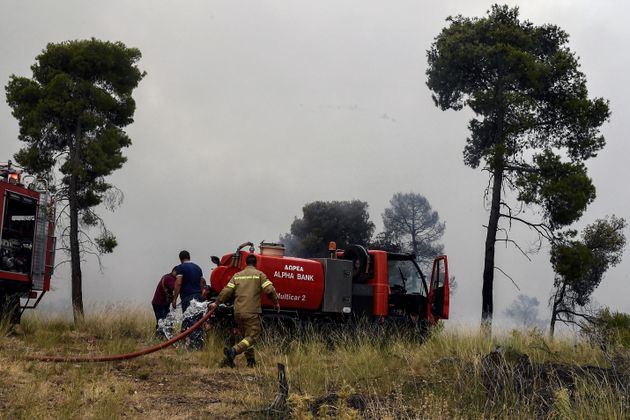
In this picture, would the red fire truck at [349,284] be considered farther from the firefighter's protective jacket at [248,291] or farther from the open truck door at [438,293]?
the firefighter's protective jacket at [248,291]

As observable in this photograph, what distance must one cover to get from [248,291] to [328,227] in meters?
33.5

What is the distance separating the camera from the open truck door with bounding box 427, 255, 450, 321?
51.3ft

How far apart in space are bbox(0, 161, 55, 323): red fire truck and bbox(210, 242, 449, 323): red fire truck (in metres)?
3.86

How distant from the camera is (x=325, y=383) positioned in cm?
966

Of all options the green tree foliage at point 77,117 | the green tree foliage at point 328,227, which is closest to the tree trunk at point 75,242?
the green tree foliage at point 77,117

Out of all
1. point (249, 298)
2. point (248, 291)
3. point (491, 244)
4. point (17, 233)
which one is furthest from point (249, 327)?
point (491, 244)

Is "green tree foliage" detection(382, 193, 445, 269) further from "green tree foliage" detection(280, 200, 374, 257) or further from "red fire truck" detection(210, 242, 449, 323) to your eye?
"red fire truck" detection(210, 242, 449, 323)

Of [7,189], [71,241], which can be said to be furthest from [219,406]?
[71,241]

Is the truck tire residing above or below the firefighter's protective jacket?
above

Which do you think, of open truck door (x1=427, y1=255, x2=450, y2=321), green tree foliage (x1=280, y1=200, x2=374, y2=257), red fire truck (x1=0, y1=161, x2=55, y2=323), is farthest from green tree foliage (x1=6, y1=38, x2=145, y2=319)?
green tree foliage (x1=280, y1=200, x2=374, y2=257)

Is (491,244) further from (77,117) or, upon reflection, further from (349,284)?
(77,117)

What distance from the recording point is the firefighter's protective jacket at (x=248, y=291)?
40.5ft

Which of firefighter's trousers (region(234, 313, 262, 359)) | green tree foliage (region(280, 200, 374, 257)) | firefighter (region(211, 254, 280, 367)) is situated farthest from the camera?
green tree foliage (region(280, 200, 374, 257))

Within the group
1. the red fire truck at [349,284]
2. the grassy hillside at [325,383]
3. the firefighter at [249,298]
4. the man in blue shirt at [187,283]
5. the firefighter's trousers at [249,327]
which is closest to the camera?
the grassy hillside at [325,383]
